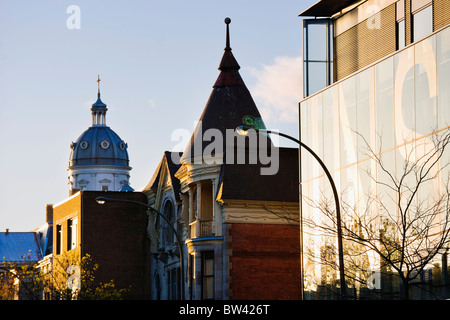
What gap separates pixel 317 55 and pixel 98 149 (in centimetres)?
13001

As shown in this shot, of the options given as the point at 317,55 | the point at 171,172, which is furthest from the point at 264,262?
the point at 317,55

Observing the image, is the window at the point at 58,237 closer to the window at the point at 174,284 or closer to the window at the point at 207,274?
the window at the point at 174,284

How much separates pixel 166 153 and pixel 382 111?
2390cm

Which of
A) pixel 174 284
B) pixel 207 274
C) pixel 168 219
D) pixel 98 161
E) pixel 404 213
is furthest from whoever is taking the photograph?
pixel 98 161

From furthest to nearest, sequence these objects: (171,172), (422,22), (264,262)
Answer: (171,172) → (264,262) → (422,22)

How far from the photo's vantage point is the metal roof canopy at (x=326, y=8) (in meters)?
38.6

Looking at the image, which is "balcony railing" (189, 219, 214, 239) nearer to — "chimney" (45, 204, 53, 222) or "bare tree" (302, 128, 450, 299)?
"bare tree" (302, 128, 450, 299)

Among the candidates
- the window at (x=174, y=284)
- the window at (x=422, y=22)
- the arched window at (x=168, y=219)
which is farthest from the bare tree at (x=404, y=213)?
the arched window at (x=168, y=219)

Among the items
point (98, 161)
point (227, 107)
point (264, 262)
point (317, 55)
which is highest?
point (98, 161)

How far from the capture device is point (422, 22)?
33156mm

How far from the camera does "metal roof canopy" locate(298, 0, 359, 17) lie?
38.6m

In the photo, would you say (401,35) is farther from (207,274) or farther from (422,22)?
(207,274)
